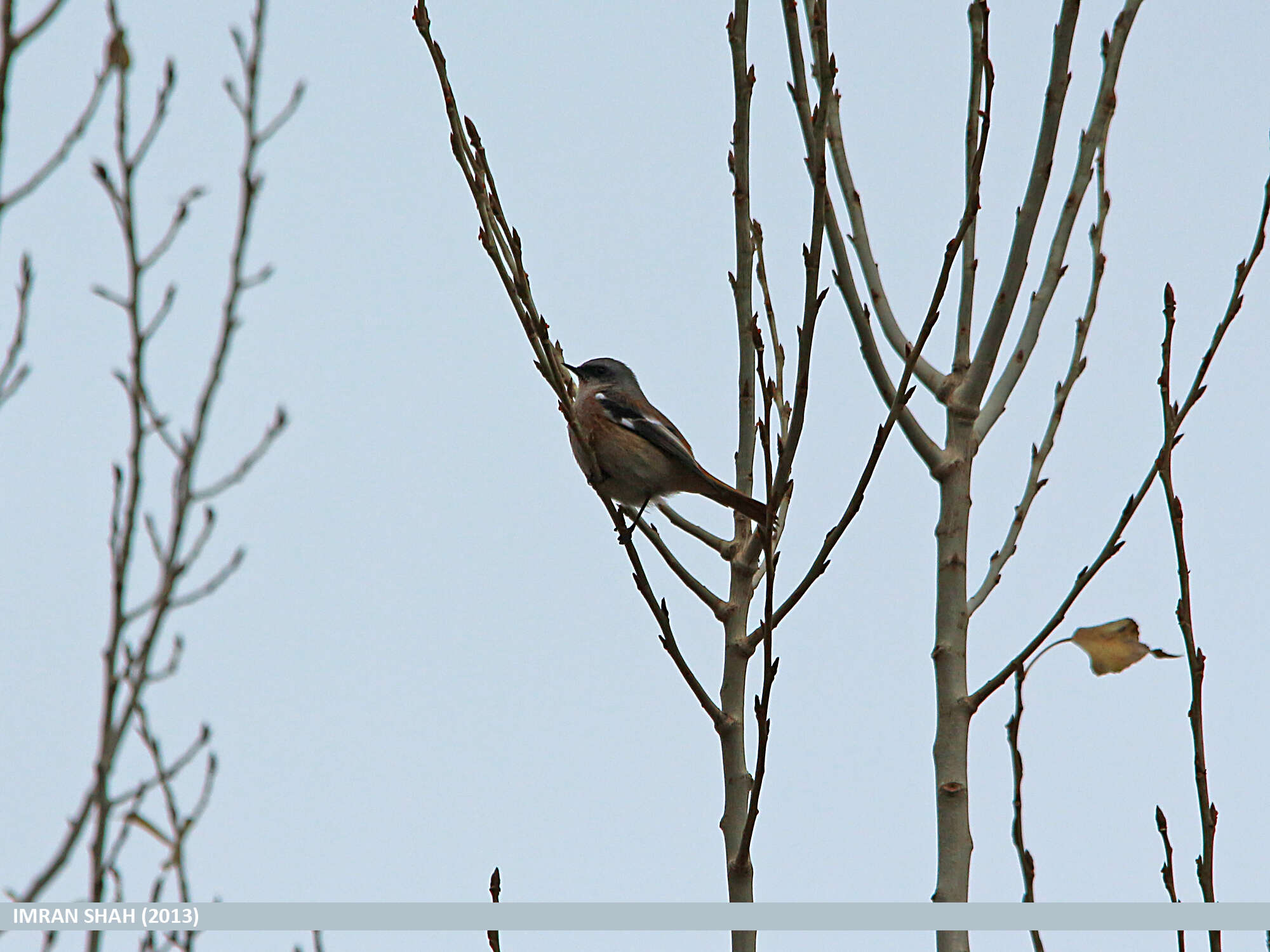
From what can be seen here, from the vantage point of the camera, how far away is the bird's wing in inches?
206

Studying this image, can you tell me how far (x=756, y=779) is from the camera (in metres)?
2.74

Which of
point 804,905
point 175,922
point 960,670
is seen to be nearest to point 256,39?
point 175,922

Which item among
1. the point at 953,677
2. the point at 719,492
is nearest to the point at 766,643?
the point at 953,677

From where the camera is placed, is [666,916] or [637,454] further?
[637,454]

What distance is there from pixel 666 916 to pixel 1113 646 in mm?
1329

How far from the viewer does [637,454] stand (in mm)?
5289

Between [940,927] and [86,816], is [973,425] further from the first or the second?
[86,816]

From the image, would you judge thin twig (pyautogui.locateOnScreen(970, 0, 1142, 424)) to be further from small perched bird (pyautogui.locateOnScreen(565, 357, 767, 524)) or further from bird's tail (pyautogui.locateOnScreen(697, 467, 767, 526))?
small perched bird (pyautogui.locateOnScreen(565, 357, 767, 524))

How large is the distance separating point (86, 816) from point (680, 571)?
6.39 ft

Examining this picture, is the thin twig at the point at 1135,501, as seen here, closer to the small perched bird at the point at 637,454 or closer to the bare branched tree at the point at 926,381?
the bare branched tree at the point at 926,381

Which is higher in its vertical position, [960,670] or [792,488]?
[792,488]

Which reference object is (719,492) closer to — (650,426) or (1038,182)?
(650,426)

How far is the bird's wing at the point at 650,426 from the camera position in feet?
17.2

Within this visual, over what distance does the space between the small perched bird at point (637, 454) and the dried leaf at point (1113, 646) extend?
7.23ft
